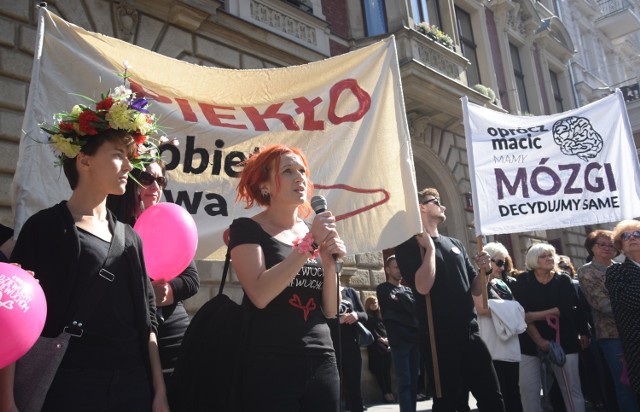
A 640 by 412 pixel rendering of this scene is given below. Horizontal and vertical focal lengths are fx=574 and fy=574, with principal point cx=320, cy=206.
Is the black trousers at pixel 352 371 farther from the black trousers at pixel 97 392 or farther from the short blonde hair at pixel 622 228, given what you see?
the black trousers at pixel 97 392

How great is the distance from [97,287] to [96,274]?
43mm

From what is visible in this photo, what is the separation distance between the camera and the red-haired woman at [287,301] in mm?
2064

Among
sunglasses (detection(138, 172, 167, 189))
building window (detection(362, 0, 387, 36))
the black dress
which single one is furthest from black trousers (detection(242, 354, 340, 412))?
building window (detection(362, 0, 387, 36))

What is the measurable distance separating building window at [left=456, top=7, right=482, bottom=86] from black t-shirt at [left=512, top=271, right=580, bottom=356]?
10.1m

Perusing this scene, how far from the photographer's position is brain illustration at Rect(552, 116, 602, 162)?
5359 mm

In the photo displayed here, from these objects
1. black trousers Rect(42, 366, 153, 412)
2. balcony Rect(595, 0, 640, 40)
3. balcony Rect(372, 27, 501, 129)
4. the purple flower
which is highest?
balcony Rect(595, 0, 640, 40)

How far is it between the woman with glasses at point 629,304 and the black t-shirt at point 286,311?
2.87 metres

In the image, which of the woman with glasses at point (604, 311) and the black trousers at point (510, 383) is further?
the black trousers at point (510, 383)

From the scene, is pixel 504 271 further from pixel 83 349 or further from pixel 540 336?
pixel 83 349

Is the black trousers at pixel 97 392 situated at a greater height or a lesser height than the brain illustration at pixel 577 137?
lesser

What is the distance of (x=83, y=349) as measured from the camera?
1811 mm

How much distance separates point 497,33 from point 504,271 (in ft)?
40.0

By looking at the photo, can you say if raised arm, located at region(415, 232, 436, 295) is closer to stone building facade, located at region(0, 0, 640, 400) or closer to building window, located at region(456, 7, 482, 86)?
stone building facade, located at region(0, 0, 640, 400)

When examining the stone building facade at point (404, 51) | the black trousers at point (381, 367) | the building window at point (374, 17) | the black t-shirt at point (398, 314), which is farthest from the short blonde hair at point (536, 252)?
the building window at point (374, 17)
